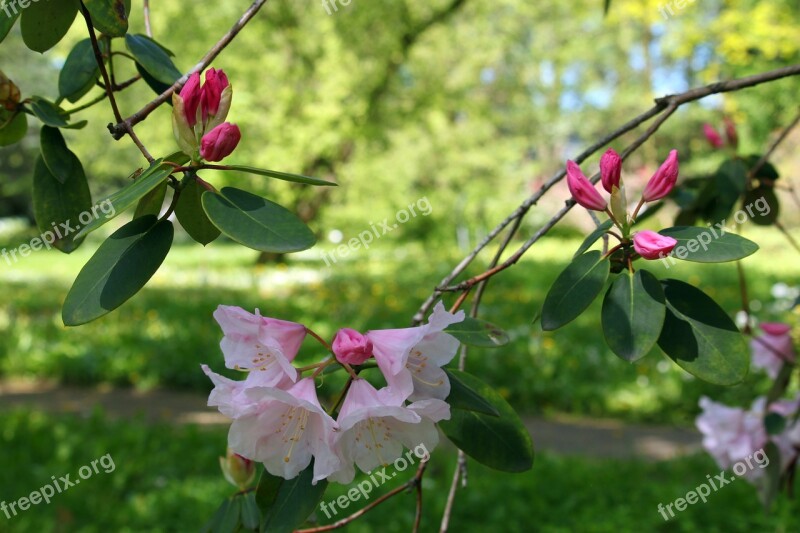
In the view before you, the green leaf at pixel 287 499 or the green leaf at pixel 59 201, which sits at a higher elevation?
the green leaf at pixel 59 201

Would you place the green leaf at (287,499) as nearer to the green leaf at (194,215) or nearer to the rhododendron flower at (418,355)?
the rhododendron flower at (418,355)

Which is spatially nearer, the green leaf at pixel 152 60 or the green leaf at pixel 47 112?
the green leaf at pixel 47 112

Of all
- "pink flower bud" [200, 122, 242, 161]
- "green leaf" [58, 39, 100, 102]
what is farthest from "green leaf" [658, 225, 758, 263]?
"green leaf" [58, 39, 100, 102]

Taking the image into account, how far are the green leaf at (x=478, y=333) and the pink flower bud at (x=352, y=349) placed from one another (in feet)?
0.37

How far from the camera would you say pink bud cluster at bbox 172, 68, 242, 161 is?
2.01 ft

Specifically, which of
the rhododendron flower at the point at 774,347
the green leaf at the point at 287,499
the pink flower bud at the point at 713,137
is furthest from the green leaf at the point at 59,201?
the pink flower bud at the point at 713,137

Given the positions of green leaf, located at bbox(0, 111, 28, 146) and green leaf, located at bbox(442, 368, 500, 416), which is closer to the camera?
green leaf, located at bbox(442, 368, 500, 416)

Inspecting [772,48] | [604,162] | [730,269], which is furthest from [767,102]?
[604,162]

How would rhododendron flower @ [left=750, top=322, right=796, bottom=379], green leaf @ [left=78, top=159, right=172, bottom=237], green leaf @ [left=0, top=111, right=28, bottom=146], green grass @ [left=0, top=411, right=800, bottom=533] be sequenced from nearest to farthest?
green leaf @ [left=78, top=159, right=172, bottom=237] → green leaf @ [left=0, top=111, right=28, bottom=146] → rhododendron flower @ [left=750, top=322, right=796, bottom=379] → green grass @ [left=0, top=411, right=800, bottom=533]

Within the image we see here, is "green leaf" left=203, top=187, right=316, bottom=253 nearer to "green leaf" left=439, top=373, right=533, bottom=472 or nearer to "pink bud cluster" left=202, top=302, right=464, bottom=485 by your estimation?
"pink bud cluster" left=202, top=302, right=464, bottom=485

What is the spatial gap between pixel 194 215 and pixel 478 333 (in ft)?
0.94

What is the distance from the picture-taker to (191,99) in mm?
618

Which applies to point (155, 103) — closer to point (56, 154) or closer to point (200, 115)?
point (200, 115)

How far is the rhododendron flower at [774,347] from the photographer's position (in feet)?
4.75
